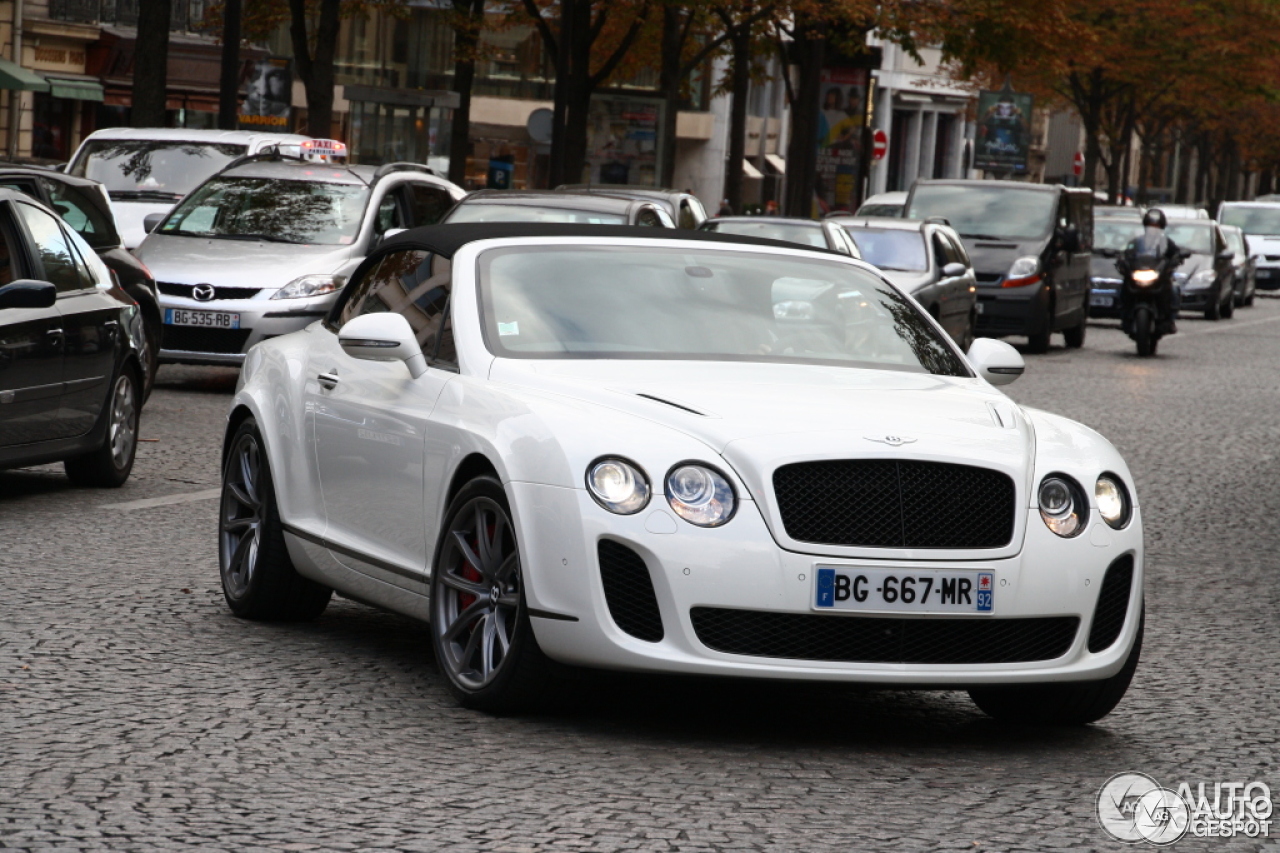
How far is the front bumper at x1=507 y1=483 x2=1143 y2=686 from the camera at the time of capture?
5.71 metres

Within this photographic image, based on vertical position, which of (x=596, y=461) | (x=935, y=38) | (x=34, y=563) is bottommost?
(x=34, y=563)

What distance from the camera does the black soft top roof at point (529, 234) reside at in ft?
24.1

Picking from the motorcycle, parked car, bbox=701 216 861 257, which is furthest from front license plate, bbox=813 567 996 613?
the motorcycle

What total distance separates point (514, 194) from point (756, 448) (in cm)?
1330

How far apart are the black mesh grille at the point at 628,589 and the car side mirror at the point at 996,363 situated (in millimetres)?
1942

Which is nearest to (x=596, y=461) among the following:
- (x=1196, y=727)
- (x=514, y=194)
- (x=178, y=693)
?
(x=178, y=693)

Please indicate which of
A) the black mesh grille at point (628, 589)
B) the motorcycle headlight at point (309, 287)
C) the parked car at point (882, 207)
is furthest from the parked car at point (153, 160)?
the black mesh grille at point (628, 589)

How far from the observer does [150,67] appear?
28.3 metres

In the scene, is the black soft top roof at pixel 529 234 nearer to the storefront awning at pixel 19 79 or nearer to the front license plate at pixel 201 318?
the front license plate at pixel 201 318

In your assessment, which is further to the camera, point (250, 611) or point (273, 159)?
point (273, 159)

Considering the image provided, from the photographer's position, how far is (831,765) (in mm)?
5781

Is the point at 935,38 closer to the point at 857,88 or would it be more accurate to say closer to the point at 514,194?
the point at 857,88

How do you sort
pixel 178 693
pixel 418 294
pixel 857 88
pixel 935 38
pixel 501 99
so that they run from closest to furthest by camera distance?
pixel 178 693
pixel 418 294
pixel 935 38
pixel 857 88
pixel 501 99

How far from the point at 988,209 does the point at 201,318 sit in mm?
13877
